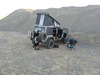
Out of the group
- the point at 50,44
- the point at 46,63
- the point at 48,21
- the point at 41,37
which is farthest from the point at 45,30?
the point at 46,63

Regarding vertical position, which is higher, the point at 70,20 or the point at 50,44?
the point at 70,20

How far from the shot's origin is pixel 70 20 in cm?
3055

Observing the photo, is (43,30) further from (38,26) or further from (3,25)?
(3,25)

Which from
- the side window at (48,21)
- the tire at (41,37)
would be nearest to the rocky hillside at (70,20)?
the side window at (48,21)

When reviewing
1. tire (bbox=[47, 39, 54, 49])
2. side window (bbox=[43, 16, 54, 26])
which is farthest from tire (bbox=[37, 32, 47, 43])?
side window (bbox=[43, 16, 54, 26])

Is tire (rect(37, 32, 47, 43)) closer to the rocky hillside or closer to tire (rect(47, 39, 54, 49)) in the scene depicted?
tire (rect(47, 39, 54, 49))

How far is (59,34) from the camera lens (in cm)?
1730

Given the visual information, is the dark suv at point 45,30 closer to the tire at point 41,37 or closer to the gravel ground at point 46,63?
the tire at point 41,37

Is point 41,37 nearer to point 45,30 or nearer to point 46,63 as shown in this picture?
point 45,30

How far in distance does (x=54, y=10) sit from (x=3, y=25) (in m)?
11.6

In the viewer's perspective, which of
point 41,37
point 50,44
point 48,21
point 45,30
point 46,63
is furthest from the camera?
point 48,21

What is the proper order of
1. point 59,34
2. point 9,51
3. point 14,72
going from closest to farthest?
1. point 14,72
2. point 9,51
3. point 59,34

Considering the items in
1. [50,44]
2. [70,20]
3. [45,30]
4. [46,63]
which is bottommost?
[46,63]

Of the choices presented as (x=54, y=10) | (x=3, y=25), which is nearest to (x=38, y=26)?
(x=3, y=25)
